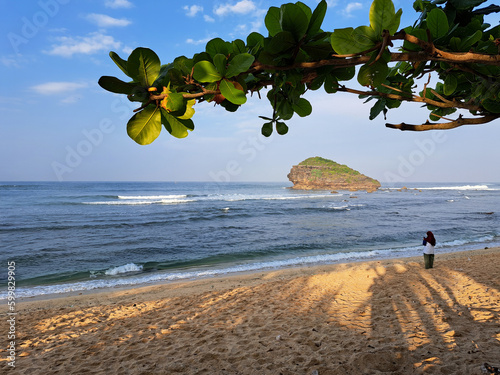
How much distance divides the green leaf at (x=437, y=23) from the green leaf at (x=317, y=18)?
1.65ft

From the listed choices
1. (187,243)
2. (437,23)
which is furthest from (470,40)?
(187,243)

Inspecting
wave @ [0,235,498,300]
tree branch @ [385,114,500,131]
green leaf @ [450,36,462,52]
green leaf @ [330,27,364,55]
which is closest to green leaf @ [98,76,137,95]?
green leaf @ [330,27,364,55]

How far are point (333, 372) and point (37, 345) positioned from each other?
423 cm

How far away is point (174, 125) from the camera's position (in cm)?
104

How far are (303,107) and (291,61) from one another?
13.4 inches

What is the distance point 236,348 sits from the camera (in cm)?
349

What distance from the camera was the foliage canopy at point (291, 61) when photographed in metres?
0.86

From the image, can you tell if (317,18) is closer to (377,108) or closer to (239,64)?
(239,64)

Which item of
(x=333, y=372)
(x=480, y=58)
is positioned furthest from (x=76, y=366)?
(x=480, y=58)

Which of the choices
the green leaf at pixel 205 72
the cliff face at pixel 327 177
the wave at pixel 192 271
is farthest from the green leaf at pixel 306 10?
the cliff face at pixel 327 177

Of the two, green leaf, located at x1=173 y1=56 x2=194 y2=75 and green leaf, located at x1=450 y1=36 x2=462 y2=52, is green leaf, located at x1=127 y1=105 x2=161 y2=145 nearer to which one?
green leaf, located at x1=173 y1=56 x2=194 y2=75

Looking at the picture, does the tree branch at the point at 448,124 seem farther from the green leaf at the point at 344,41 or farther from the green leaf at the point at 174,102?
the green leaf at the point at 174,102

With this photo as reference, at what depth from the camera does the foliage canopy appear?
0.86 m

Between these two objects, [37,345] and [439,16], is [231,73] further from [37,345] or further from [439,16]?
[37,345]
